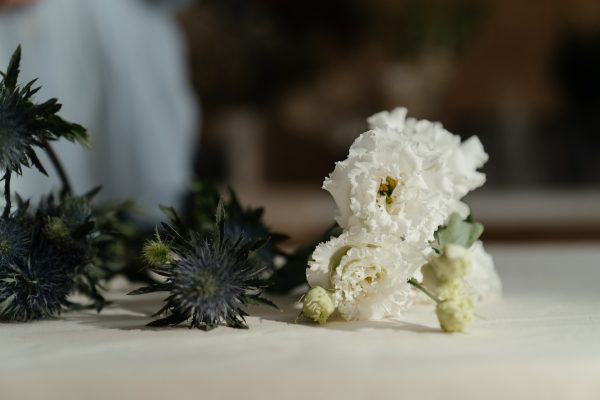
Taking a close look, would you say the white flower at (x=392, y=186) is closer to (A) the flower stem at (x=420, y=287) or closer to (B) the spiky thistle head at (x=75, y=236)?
(A) the flower stem at (x=420, y=287)

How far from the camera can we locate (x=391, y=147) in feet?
1.99

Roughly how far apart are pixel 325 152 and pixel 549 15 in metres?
1.23

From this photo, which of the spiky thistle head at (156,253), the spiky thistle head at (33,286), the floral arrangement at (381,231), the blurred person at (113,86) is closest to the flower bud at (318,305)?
the floral arrangement at (381,231)

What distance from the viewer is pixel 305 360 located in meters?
0.49

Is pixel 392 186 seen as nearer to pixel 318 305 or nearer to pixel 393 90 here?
pixel 318 305

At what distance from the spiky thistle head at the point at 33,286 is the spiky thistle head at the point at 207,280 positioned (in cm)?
10

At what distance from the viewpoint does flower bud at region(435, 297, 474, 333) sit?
557mm

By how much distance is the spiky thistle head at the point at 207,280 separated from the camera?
1.90 ft

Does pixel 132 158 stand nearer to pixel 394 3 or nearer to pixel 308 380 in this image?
pixel 308 380

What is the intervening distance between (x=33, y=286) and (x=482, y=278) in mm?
402

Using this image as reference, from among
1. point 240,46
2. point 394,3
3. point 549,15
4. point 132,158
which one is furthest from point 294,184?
point 132,158

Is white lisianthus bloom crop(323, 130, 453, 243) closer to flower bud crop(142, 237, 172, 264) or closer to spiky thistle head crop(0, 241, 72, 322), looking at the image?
flower bud crop(142, 237, 172, 264)

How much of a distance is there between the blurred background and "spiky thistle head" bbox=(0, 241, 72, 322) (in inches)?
101

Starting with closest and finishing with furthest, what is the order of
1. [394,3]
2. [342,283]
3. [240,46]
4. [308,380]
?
[308,380], [342,283], [240,46], [394,3]
